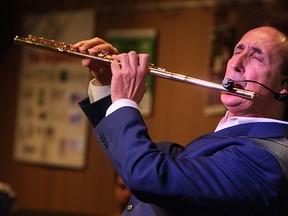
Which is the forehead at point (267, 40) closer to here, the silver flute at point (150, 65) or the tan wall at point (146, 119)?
the silver flute at point (150, 65)

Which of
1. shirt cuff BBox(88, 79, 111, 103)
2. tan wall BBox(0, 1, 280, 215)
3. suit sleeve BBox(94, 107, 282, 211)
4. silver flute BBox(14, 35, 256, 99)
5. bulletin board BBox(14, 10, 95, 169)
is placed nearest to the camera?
suit sleeve BBox(94, 107, 282, 211)

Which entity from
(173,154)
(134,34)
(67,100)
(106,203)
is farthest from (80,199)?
(173,154)

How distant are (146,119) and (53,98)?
0.92m

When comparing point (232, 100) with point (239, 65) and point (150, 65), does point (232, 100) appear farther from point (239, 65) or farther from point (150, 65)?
point (150, 65)

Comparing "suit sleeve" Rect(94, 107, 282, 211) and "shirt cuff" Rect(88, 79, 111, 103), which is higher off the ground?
"shirt cuff" Rect(88, 79, 111, 103)

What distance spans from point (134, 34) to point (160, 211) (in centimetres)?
248

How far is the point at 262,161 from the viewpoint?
1.25 metres

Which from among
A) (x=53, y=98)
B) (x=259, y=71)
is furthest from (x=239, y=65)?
(x=53, y=98)

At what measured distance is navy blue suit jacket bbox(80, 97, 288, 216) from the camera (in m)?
1.20

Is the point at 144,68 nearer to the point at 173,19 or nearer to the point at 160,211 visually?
the point at 160,211

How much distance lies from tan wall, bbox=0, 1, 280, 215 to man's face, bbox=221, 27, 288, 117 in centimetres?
169

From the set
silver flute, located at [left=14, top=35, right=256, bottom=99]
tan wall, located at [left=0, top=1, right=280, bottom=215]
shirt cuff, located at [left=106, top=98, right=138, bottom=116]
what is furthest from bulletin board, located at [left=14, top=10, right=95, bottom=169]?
shirt cuff, located at [left=106, top=98, right=138, bottom=116]

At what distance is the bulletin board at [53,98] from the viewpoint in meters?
3.95

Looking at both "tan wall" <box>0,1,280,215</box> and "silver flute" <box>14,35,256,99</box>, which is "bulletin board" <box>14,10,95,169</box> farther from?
"silver flute" <box>14,35,256,99</box>
